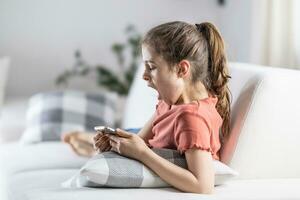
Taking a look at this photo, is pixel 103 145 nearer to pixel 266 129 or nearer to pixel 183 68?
pixel 183 68

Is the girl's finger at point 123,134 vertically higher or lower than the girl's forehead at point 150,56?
lower

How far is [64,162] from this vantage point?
248 centimetres

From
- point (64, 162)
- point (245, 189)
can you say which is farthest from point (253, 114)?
point (64, 162)

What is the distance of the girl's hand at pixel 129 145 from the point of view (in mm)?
1573

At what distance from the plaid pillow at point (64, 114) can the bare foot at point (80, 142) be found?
182mm

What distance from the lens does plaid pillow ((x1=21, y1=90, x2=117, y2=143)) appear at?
116 inches

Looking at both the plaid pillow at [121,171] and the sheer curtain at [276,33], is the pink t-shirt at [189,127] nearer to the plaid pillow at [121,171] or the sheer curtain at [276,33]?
the plaid pillow at [121,171]

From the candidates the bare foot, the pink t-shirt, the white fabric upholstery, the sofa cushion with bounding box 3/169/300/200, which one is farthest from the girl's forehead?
the white fabric upholstery

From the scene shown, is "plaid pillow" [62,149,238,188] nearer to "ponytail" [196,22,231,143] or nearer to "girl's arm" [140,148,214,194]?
"girl's arm" [140,148,214,194]

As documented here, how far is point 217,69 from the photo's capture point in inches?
68.6

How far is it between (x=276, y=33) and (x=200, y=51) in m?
1.28

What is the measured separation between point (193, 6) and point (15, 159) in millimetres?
1818

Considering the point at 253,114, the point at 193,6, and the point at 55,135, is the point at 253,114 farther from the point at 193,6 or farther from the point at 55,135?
the point at 193,6

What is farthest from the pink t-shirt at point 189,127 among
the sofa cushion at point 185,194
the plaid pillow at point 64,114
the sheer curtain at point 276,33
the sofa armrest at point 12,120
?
the sofa armrest at point 12,120
